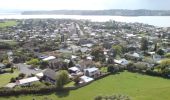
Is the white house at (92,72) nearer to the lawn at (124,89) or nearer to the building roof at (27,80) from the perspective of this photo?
the lawn at (124,89)

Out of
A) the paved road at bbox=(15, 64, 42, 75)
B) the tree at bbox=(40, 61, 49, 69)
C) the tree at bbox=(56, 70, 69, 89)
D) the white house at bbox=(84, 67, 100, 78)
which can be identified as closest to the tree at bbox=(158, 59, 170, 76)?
the white house at bbox=(84, 67, 100, 78)

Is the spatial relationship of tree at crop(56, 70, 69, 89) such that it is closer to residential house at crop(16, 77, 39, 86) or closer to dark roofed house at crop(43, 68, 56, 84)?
dark roofed house at crop(43, 68, 56, 84)

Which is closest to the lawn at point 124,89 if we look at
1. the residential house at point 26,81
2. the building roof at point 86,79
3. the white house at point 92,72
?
the building roof at point 86,79

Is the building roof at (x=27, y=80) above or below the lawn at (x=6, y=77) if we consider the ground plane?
above

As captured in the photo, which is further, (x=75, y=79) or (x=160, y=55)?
(x=160, y=55)

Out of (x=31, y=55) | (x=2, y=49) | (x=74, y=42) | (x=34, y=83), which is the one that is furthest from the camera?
(x=74, y=42)

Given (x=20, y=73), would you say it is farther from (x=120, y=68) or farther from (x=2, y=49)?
(x=2, y=49)

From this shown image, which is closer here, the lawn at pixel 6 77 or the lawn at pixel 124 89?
the lawn at pixel 124 89

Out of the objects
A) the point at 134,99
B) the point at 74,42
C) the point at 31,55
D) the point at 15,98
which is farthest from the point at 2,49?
the point at 134,99
